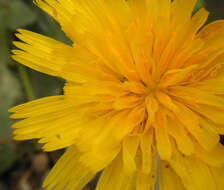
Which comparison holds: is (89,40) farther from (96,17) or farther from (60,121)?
(60,121)

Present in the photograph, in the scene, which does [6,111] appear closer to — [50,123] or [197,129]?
[50,123]

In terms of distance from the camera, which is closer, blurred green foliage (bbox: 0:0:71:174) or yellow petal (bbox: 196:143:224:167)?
yellow petal (bbox: 196:143:224:167)

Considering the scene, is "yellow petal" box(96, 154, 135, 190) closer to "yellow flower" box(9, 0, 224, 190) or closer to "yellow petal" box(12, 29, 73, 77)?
"yellow flower" box(9, 0, 224, 190)

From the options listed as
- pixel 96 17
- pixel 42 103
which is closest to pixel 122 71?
pixel 96 17

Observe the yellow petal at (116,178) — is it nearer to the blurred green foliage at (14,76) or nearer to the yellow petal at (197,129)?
the yellow petal at (197,129)

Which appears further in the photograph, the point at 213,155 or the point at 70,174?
the point at 70,174

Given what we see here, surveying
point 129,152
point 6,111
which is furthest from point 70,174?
point 6,111

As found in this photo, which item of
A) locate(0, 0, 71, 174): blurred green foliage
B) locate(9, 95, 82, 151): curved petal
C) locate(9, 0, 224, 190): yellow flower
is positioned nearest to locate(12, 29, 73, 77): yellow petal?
locate(9, 0, 224, 190): yellow flower
